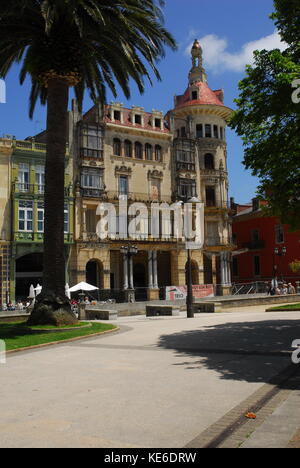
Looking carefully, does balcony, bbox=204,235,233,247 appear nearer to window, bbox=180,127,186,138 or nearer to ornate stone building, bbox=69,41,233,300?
ornate stone building, bbox=69,41,233,300

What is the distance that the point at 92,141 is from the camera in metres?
45.2

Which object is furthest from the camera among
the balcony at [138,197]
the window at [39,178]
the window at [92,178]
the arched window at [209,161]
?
the arched window at [209,161]

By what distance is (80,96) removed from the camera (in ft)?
76.2

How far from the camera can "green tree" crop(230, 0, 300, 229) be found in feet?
40.5

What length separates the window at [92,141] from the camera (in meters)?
44.7

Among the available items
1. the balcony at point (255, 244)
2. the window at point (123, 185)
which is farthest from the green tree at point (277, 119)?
the balcony at point (255, 244)

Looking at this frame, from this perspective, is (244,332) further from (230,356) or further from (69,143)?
(69,143)

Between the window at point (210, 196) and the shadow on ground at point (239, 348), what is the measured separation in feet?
115

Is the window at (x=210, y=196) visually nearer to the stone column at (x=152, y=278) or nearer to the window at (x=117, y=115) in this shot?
the stone column at (x=152, y=278)

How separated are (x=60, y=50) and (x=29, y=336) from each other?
1155cm

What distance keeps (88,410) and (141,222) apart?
134 ft

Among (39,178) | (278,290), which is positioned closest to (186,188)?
(278,290)

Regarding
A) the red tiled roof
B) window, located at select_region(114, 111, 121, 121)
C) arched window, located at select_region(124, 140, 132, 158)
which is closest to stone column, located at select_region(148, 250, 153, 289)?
arched window, located at select_region(124, 140, 132, 158)
